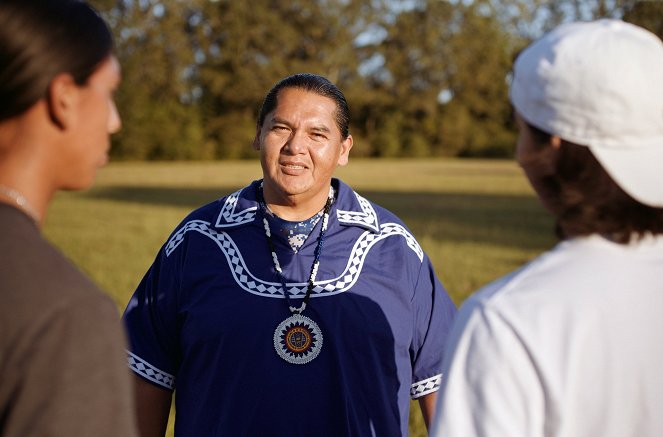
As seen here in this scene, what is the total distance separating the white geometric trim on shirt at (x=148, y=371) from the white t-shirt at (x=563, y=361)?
144 centimetres

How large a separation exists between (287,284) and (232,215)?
0.35 m

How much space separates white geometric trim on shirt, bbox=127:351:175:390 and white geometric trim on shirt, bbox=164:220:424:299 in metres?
0.38

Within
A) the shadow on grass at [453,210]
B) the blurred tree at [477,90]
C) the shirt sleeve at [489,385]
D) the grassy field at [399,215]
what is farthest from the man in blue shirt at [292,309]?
the blurred tree at [477,90]

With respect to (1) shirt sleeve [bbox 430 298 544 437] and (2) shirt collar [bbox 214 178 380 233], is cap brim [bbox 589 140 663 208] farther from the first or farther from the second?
(2) shirt collar [bbox 214 178 380 233]

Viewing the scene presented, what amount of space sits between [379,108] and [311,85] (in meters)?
58.0

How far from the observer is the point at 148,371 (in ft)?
8.62

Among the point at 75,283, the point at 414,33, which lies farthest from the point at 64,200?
the point at 414,33

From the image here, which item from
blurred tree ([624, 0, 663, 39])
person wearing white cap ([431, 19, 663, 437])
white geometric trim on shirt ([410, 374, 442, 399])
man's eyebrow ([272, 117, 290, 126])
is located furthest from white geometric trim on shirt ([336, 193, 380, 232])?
blurred tree ([624, 0, 663, 39])

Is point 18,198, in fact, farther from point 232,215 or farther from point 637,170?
point 232,215

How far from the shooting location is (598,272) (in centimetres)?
145

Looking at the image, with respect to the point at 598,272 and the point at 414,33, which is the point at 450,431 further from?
the point at 414,33

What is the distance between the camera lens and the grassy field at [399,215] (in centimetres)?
1039

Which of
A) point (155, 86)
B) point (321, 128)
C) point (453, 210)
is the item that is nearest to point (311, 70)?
point (155, 86)

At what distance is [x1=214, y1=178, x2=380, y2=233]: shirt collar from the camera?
2727 millimetres
